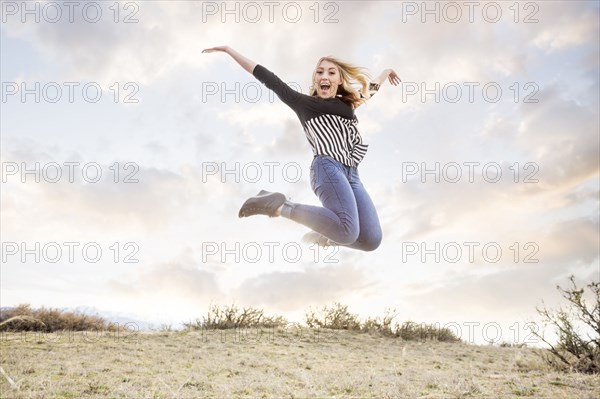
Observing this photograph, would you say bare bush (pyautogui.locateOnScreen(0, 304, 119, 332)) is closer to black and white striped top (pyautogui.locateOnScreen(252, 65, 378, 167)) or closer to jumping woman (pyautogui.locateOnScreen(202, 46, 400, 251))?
jumping woman (pyautogui.locateOnScreen(202, 46, 400, 251))

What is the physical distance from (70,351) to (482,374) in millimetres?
6696

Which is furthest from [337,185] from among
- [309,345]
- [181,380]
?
[309,345]

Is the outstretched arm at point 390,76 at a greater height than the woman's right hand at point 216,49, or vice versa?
the outstretched arm at point 390,76

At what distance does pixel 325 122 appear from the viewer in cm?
504

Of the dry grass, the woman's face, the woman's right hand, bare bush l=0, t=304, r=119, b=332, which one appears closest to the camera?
the woman's right hand

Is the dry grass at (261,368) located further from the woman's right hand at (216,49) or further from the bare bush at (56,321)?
the woman's right hand at (216,49)

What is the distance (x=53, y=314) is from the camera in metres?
12.5

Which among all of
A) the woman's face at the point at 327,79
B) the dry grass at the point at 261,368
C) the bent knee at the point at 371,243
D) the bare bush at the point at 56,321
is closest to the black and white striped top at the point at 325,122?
the woman's face at the point at 327,79

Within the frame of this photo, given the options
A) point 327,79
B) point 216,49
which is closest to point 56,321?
point 216,49

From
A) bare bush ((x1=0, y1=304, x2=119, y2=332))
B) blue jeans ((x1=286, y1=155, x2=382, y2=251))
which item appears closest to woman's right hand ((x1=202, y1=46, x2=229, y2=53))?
blue jeans ((x1=286, y1=155, x2=382, y2=251))

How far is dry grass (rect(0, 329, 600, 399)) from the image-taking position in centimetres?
568

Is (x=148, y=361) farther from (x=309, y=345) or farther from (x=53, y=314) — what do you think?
(x=53, y=314)

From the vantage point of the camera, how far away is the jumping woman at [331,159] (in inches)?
185

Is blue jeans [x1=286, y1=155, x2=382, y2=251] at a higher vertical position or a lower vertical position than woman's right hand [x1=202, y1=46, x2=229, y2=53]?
lower
